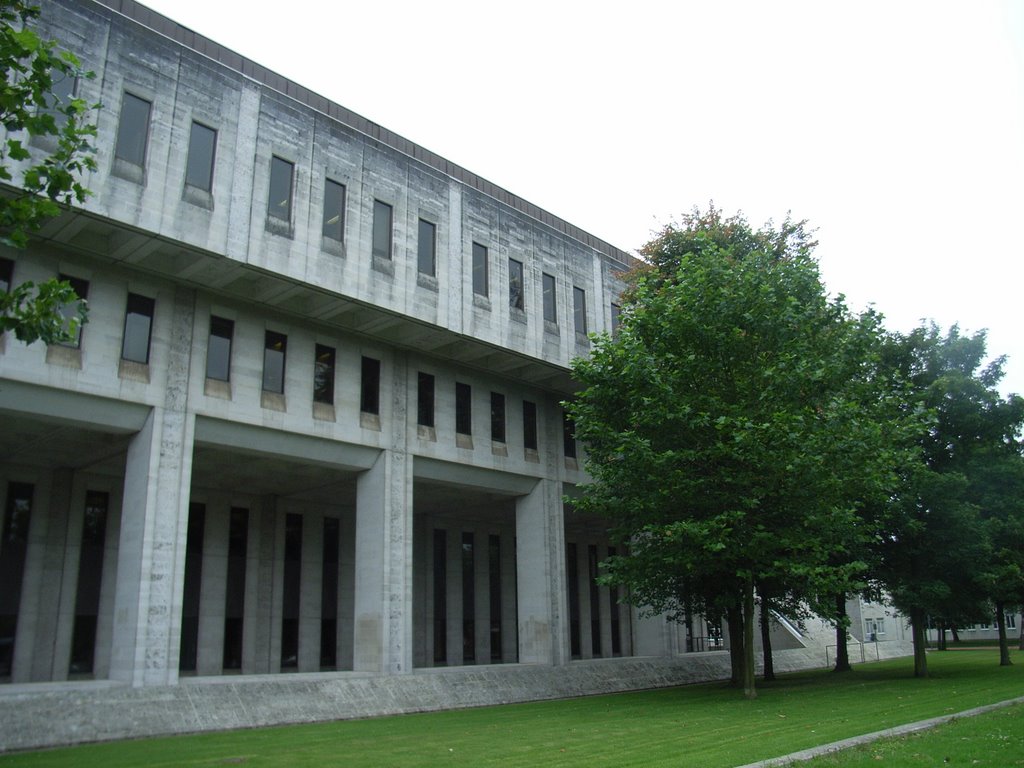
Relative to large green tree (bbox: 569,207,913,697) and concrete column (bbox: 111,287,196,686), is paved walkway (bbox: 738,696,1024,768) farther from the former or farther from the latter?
concrete column (bbox: 111,287,196,686)

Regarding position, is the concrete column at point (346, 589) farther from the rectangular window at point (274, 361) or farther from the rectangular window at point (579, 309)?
the rectangular window at point (579, 309)

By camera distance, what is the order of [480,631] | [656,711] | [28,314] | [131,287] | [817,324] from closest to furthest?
[28,314] → [656,711] → [131,287] → [817,324] → [480,631]

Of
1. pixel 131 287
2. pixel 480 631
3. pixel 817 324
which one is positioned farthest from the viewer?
pixel 480 631

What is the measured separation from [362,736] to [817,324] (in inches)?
772

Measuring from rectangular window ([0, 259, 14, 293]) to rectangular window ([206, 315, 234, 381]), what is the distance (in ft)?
18.4

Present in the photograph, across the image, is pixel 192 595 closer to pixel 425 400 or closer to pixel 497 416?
pixel 425 400

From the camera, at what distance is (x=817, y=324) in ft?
95.0

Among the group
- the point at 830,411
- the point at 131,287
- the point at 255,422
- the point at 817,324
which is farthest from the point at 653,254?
the point at 131,287

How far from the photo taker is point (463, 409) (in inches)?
1366

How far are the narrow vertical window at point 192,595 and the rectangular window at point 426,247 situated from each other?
503 inches

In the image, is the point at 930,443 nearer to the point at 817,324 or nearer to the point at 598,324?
the point at 817,324

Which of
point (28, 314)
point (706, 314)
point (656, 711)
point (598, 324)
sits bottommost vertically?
point (656, 711)

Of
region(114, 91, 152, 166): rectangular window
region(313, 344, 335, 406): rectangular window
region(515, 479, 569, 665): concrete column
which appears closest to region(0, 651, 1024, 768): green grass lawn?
region(515, 479, 569, 665): concrete column

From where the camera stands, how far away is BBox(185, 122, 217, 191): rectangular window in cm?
2538
